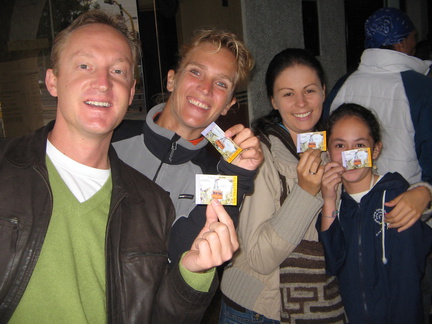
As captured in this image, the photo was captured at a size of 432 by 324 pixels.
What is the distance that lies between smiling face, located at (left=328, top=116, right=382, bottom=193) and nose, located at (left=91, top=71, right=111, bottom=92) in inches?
62.9

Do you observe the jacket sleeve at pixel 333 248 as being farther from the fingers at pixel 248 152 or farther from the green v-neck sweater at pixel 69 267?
the green v-neck sweater at pixel 69 267

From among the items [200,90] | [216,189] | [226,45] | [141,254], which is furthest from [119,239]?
[226,45]

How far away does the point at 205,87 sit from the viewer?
2.14 metres

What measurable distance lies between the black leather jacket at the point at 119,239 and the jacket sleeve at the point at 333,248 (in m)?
0.79

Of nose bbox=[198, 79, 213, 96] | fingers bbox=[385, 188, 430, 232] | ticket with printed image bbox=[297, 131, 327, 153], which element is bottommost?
fingers bbox=[385, 188, 430, 232]

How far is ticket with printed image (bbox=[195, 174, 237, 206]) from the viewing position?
69.8 inches

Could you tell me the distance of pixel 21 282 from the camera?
1327 millimetres

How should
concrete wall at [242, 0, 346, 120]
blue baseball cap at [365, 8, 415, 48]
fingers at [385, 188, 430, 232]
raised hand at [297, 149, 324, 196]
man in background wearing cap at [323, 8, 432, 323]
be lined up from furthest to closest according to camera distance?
concrete wall at [242, 0, 346, 120], blue baseball cap at [365, 8, 415, 48], man in background wearing cap at [323, 8, 432, 323], fingers at [385, 188, 430, 232], raised hand at [297, 149, 324, 196]

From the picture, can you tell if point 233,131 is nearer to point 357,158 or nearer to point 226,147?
point 226,147

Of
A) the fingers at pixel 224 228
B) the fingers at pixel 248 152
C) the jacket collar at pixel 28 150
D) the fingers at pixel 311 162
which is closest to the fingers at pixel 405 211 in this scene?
the fingers at pixel 311 162

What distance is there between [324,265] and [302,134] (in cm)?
81

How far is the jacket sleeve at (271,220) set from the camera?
189 centimetres

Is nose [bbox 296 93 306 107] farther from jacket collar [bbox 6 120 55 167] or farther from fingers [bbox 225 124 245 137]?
jacket collar [bbox 6 120 55 167]

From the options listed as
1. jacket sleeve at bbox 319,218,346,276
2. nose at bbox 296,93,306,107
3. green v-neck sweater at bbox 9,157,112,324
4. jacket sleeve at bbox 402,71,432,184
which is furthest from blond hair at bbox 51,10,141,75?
jacket sleeve at bbox 402,71,432,184
